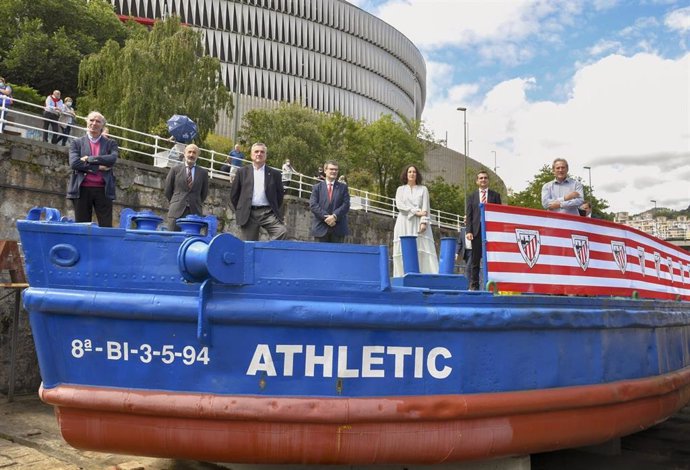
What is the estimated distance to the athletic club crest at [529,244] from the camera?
14.4ft

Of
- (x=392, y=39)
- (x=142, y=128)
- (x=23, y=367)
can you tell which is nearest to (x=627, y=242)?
(x=23, y=367)

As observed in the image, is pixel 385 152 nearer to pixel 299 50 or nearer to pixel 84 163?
pixel 299 50

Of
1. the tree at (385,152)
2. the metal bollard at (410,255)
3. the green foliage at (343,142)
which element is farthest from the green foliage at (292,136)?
the metal bollard at (410,255)

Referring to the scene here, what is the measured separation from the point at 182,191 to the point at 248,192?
3.20 ft

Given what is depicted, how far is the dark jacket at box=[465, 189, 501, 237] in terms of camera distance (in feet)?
21.5

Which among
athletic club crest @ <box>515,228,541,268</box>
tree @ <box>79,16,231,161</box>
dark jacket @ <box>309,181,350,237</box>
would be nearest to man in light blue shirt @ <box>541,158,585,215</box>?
athletic club crest @ <box>515,228,541,268</box>

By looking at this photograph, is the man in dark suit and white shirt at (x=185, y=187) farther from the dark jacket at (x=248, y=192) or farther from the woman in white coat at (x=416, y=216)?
the woman in white coat at (x=416, y=216)

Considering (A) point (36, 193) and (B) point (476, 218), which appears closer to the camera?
(B) point (476, 218)

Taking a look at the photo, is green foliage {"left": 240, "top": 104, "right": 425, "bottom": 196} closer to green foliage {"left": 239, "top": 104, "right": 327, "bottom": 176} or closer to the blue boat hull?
green foliage {"left": 239, "top": 104, "right": 327, "bottom": 176}

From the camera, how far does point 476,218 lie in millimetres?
6559

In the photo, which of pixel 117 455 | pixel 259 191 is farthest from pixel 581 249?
pixel 117 455

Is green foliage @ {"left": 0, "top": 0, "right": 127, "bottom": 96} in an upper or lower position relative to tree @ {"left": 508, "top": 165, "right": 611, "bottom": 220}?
upper

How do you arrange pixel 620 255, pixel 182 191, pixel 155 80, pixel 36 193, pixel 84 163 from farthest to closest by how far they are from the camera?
pixel 155 80, pixel 36 193, pixel 182 191, pixel 84 163, pixel 620 255

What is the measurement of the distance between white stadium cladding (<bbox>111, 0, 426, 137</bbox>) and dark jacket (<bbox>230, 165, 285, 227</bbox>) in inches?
1930
